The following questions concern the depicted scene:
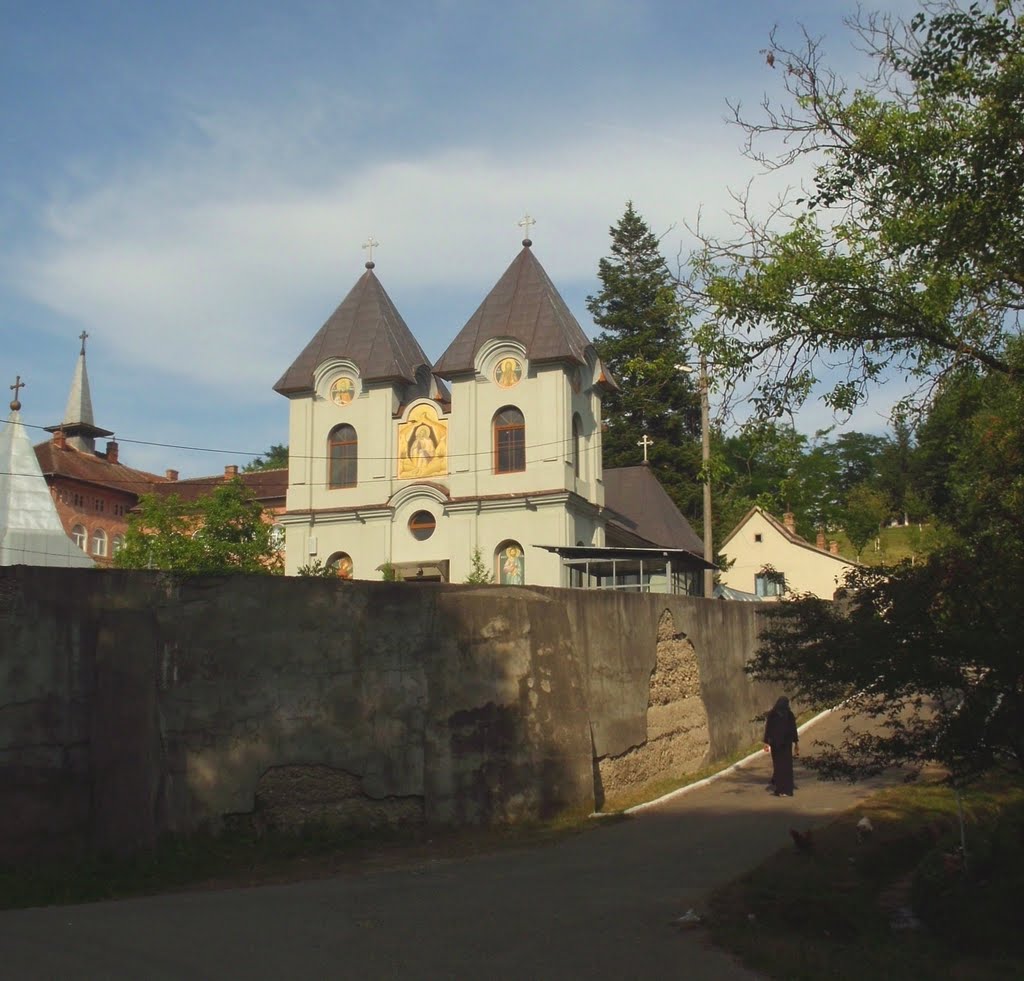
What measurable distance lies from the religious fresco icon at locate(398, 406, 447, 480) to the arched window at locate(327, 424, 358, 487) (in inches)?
73.0

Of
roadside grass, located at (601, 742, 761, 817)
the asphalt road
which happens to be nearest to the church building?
roadside grass, located at (601, 742, 761, 817)

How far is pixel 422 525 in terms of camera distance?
4306 centimetres

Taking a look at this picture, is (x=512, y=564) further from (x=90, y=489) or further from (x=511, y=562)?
(x=90, y=489)

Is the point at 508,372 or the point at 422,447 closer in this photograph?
the point at 508,372

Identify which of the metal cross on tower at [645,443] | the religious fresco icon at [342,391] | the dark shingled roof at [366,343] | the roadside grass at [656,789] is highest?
the dark shingled roof at [366,343]

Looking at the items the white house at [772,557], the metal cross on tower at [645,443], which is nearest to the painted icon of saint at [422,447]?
the metal cross on tower at [645,443]

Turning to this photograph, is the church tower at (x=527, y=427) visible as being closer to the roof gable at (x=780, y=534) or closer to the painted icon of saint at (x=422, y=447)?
the painted icon of saint at (x=422, y=447)

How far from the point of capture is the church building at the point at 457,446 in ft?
136

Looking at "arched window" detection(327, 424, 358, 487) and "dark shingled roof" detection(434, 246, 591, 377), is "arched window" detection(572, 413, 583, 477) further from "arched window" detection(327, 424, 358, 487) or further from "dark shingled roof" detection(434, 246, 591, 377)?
"arched window" detection(327, 424, 358, 487)

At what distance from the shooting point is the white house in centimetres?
5959

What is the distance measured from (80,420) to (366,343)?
123ft

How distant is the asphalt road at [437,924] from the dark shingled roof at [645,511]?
1470 inches

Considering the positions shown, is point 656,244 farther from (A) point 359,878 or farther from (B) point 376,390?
(A) point 359,878

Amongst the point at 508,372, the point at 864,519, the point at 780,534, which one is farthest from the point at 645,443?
the point at 864,519
